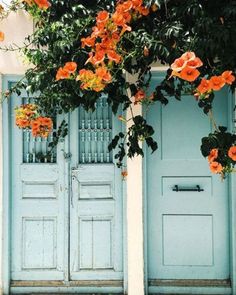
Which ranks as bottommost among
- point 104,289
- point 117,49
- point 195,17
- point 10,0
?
point 104,289

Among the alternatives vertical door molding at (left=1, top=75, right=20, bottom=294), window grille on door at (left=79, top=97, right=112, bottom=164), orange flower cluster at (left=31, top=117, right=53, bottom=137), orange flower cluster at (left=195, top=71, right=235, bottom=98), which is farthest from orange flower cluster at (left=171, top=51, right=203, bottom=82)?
vertical door molding at (left=1, top=75, right=20, bottom=294)

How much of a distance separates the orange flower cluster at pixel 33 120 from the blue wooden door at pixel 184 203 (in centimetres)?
115

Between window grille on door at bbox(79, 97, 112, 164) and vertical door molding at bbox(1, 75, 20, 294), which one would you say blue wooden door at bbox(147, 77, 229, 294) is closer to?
window grille on door at bbox(79, 97, 112, 164)

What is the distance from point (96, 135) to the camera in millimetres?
4453

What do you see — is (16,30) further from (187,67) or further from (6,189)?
(187,67)

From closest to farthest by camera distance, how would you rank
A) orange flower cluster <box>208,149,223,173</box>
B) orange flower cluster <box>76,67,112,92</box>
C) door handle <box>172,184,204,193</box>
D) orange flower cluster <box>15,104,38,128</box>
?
orange flower cluster <box>76,67,112,92</box> → orange flower cluster <box>208,149,223,173</box> → orange flower cluster <box>15,104,38,128</box> → door handle <box>172,184,204,193</box>

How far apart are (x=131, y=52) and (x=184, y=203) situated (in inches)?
69.0

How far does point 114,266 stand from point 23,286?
0.90 metres

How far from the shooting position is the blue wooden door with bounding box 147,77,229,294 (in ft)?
14.5

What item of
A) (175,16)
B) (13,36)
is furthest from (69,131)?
(175,16)

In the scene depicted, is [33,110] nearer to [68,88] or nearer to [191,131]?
[68,88]

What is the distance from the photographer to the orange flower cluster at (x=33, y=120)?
3.71 metres

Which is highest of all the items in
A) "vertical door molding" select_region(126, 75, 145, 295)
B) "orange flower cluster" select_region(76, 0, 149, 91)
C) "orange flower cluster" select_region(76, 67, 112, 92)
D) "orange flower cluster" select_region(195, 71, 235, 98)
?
"orange flower cluster" select_region(76, 0, 149, 91)

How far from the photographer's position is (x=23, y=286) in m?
4.42
